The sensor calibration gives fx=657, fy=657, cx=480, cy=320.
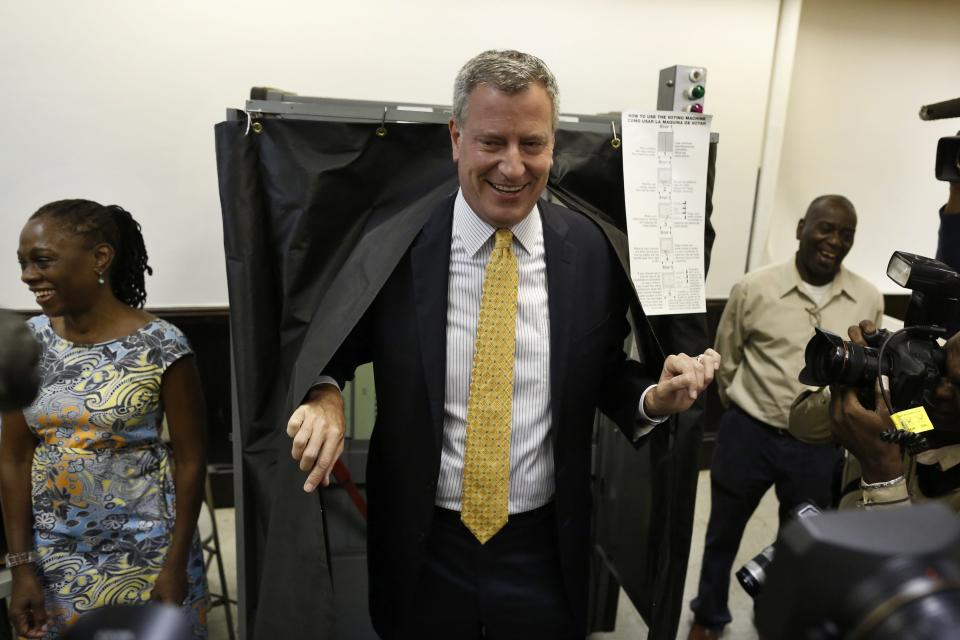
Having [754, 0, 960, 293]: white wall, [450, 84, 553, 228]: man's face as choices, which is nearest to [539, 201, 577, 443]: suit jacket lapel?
[450, 84, 553, 228]: man's face

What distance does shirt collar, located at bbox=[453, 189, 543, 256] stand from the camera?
1370 millimetres

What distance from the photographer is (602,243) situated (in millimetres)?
1487

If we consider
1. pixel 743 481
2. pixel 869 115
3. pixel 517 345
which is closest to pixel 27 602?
pixel 517 345

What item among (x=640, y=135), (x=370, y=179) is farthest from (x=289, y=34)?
(x=640, y=135)

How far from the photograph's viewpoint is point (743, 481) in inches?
95.2

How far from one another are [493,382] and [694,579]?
6.75 feet

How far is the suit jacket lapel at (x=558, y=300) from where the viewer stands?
1382 mm

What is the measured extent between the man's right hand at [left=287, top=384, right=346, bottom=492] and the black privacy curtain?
15 centimetres

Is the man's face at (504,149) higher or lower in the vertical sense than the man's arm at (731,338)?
higher

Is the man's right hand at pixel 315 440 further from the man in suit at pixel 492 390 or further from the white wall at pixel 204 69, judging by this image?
the white wall at pixel 204 69

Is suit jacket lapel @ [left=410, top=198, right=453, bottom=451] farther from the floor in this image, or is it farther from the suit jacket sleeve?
the floor

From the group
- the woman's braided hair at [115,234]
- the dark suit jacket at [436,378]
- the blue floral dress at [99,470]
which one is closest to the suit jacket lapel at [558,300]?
the dark suit jacket at [436,378]

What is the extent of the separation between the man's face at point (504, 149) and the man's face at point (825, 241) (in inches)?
60.0

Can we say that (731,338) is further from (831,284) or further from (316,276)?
(316,276)
